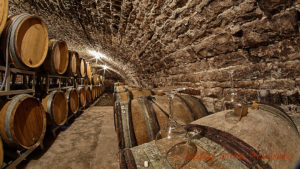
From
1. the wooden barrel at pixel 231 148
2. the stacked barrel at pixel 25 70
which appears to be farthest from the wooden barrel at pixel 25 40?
the wooden barrel at pixel 231 148

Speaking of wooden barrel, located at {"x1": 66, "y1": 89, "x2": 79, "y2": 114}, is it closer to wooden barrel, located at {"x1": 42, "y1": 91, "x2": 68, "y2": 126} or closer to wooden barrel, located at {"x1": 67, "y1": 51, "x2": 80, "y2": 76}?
wooden barrel, located at {"x1": 42, "y1": 91, "x2": 68, "y2": 126}

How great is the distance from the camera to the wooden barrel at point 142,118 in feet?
4.40

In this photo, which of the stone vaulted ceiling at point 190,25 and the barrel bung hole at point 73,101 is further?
the barrel bung hole at point 73,101

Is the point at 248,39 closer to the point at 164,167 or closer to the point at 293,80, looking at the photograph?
the point at 293,80

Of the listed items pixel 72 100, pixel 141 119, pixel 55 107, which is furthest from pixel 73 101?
pixel 141 119

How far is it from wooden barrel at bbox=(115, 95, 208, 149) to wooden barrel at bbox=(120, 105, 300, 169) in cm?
47

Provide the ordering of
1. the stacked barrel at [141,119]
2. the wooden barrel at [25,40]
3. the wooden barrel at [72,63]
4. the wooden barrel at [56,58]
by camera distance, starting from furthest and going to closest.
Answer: the wooden barrel at [72,63]
the wooden barrel at [56,58]
the wooden barrel at [25,40]
the stacked barrel at [141,119]

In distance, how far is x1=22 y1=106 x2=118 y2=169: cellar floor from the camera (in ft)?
6.80

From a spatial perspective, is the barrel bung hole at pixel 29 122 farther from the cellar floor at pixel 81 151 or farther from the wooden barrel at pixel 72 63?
the wooden barrel at pixel 72 63

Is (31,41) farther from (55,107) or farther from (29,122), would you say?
(55,107)

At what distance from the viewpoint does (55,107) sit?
291 centimetres

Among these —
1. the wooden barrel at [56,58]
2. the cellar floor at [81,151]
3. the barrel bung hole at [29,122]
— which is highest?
the wooden barrel at [56,58]

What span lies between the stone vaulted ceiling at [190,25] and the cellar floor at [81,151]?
2.33 m

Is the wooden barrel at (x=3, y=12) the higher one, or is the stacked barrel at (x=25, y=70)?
the wooden barrel at (x=3, y=12)
